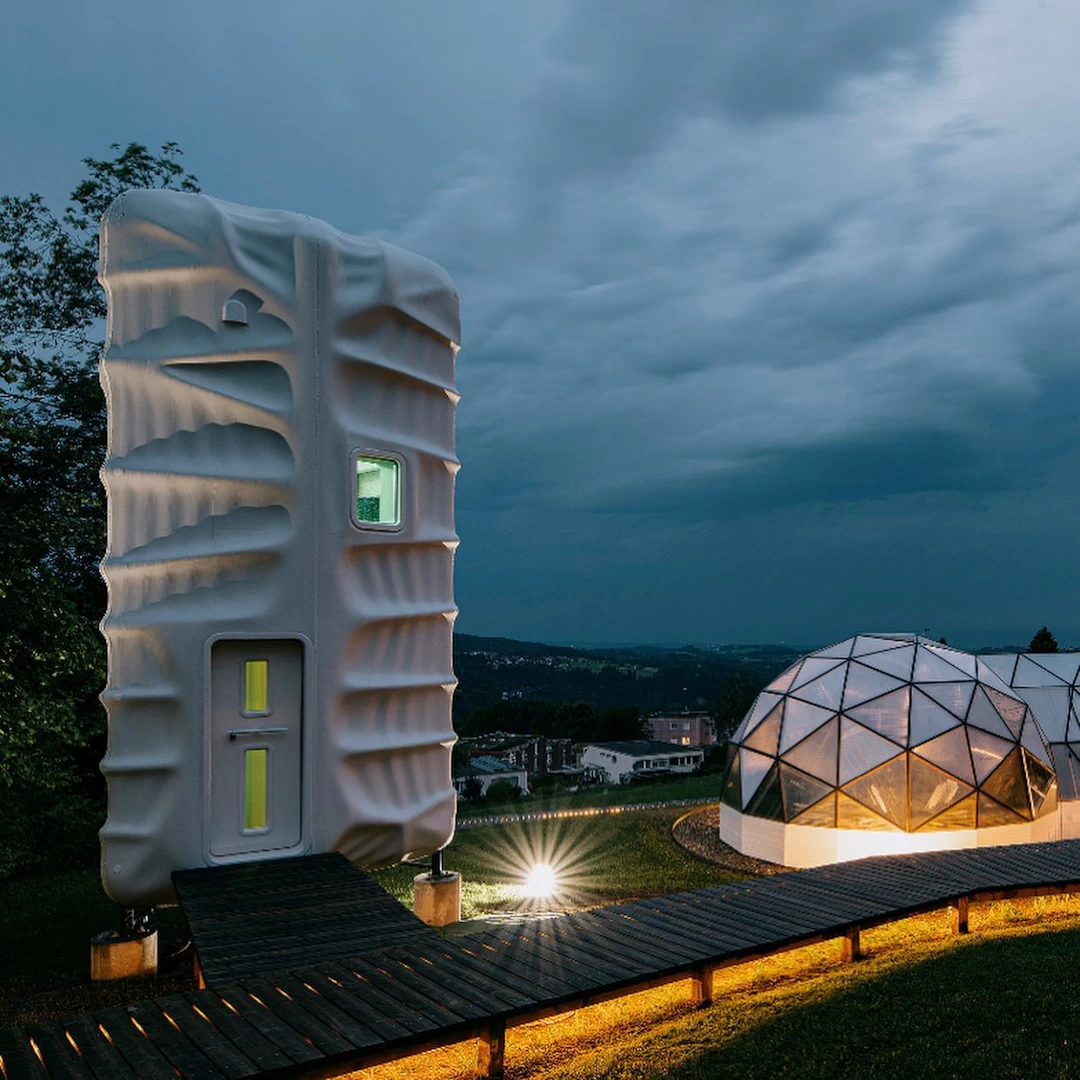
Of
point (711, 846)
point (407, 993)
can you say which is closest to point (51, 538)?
point (407, 993)

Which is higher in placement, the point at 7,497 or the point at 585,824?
the point at 7,497

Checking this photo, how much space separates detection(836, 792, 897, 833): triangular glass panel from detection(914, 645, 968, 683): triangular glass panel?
2396mm

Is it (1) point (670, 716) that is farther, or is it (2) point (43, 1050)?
(1) point (670, 716)

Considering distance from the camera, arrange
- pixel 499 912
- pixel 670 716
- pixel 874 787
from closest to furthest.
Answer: pixel 499 912 < pixel 874 787 < pixel 670 716

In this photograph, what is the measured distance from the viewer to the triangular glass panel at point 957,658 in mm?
14055

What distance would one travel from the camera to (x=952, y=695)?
13266 mm

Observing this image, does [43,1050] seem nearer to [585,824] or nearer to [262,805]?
[262,805]

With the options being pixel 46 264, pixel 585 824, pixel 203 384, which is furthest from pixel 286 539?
pixel 585 824

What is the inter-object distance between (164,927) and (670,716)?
9994 centimetres

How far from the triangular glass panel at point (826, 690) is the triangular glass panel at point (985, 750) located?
6.44ft

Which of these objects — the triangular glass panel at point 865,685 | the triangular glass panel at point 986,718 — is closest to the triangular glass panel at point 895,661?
the triangular glass panel at point 865,685

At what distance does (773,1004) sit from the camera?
6.22 m

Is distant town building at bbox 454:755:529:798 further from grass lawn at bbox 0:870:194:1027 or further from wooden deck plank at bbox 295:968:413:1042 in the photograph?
wooden deck plank at bbox 295:968:413:1042

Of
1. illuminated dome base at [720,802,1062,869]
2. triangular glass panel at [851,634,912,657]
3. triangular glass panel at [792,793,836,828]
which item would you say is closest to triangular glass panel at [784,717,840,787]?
triangular glass panel at [792,793,836,828]
